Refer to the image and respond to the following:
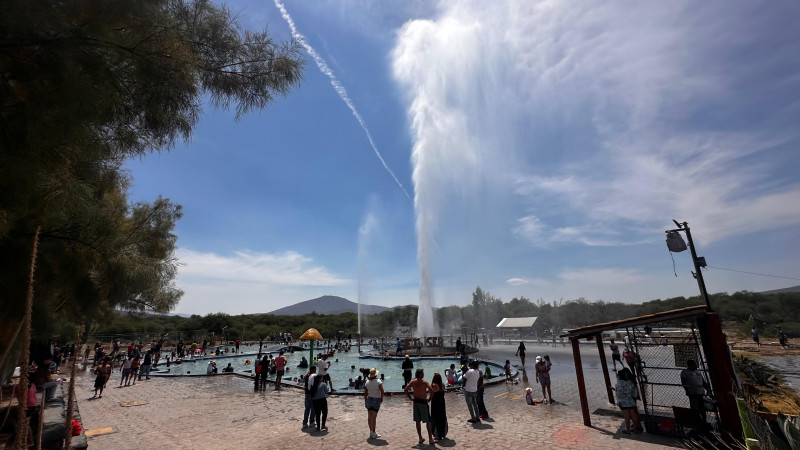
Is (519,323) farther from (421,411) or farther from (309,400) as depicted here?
(421,411)

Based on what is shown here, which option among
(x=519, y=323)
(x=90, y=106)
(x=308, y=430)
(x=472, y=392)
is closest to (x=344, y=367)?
(x=308, y=430)

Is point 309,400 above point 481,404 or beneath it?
above

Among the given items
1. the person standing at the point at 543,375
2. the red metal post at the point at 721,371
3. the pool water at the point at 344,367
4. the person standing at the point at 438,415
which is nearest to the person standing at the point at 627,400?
the red metal post at the point at 721,371

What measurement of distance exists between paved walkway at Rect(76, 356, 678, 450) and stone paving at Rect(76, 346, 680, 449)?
0.9 inches

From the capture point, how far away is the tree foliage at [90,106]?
3754 millimetres

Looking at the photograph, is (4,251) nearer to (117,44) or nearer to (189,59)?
(117,44)

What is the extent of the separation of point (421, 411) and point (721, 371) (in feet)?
21.2

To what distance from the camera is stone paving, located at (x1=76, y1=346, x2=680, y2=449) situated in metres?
8.22

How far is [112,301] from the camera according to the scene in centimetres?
782

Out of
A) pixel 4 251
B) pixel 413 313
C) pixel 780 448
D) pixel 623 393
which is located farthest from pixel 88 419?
pixel 413 313

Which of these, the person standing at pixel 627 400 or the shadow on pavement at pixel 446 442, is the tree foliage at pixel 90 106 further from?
the person standing at pixel 627 400

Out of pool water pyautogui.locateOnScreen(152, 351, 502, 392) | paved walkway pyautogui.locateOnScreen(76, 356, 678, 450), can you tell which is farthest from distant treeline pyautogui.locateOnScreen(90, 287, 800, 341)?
paved walkway pyautogui.locateOnScreen(76, 356, 678, 450)

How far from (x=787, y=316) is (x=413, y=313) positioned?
73.2 m

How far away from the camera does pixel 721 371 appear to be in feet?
25.1
